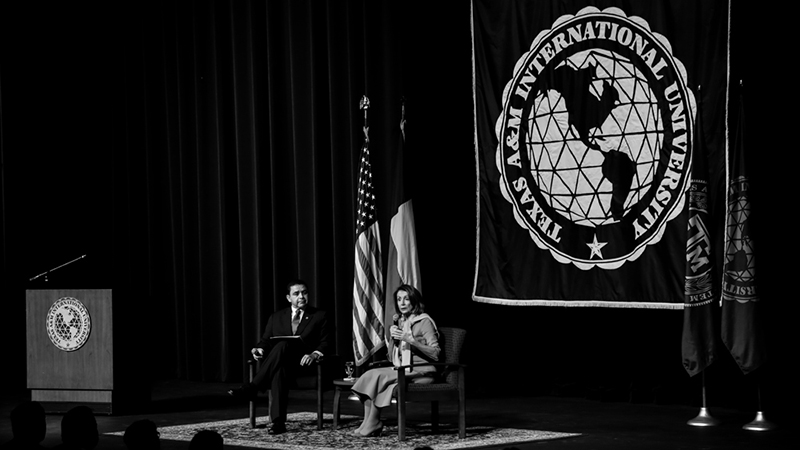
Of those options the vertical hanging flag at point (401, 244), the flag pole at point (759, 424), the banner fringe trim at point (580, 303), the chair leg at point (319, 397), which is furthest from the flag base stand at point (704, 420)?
the vertical hanging flag at point (401, 244)

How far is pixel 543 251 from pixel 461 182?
0.99 meters

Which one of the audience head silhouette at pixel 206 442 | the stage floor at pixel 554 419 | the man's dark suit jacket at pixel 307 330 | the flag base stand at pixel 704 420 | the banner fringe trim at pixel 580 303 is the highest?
the audience head silhouette at pixel 206 442

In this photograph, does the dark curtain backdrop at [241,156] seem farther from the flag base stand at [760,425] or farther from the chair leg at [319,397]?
the flag base stand at [760,425]

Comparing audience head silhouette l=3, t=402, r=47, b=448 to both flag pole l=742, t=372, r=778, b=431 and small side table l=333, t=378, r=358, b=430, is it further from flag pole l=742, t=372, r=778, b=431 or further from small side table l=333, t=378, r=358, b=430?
Answer: flag pole l=742, t=372, r=778, b=431

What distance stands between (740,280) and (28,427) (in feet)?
16.7

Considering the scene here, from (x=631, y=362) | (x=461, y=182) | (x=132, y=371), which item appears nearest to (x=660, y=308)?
(x=631, y=362)

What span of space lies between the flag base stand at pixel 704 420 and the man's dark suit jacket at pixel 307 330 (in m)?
Result: 2.26

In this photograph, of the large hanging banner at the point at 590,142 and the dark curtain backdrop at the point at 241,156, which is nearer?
the large hanging banner at the point at 590,142

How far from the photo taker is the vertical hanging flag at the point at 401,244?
884 cm

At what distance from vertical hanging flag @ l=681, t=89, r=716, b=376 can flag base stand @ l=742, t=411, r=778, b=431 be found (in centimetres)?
41

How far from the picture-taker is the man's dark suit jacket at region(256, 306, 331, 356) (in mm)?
7691

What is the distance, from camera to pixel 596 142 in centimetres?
827

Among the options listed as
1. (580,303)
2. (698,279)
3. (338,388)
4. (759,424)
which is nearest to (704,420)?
(759,424)

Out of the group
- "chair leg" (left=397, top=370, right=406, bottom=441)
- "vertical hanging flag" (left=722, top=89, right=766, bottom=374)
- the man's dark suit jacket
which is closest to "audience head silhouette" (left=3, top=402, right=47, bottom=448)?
"chair leg" (left=397, top=370, right=406, bottom=441)
